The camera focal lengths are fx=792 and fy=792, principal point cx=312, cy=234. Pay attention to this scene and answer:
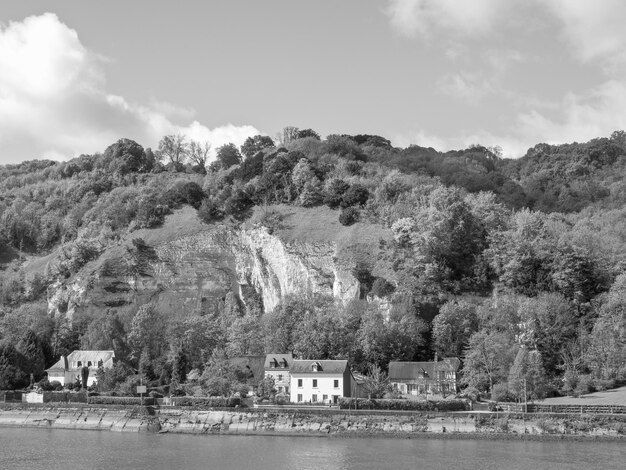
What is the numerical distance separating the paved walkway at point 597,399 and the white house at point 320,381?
15.2 meters

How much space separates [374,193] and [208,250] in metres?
21.1

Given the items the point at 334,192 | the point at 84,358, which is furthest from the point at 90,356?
the point at 334,192

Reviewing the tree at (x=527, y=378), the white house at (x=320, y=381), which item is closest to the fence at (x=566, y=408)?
the tree at (x=527, y=378)

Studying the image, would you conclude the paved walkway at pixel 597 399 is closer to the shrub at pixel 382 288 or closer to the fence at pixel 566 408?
the fence at pixel 566 408

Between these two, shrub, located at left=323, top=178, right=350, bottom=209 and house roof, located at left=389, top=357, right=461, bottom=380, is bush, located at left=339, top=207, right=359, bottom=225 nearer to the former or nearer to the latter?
shrub, located at left=323, top=178, right=350, bottom=209

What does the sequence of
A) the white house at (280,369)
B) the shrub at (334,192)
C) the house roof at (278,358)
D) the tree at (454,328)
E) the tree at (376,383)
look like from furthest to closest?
the shrub at (334,192)
the tree at (454,328)
the house roof at (278,358)
the white house at (280,369)
the tree at (376,383)

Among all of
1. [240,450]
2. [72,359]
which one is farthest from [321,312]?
[240,450]

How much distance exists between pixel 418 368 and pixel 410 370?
2.37 feet

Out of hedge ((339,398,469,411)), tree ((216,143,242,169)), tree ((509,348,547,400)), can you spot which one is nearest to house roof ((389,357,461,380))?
tree ((509,348,547,400))

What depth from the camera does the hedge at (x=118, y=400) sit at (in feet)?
200

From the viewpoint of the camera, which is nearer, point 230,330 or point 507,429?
point 507,429

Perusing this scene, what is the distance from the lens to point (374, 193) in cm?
9606

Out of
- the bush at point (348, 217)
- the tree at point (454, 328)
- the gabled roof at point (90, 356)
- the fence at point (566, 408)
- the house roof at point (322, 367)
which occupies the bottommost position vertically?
the fence at point (566, 408)

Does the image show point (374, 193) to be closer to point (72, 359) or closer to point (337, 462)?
point (72, 359)
